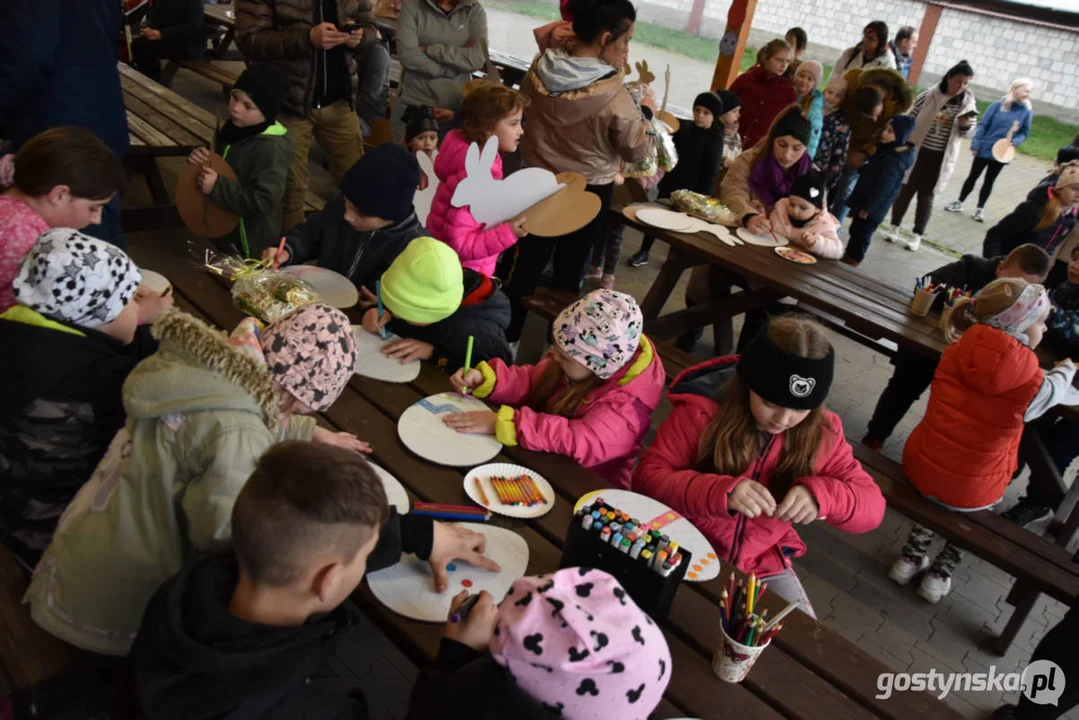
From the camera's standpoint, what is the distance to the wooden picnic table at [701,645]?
137 centimetres

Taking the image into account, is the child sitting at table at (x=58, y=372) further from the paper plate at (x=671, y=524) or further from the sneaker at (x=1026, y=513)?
the sneaker at (x=1026, y=513)

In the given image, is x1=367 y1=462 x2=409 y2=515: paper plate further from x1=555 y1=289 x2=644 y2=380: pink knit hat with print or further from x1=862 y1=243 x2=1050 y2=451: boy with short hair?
x1=862 y1=243 x2=1050 y2=451: boy with short hair

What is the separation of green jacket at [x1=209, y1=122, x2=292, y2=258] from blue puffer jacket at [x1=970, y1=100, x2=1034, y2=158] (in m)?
7.24

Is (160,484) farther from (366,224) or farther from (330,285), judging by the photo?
(366,224)

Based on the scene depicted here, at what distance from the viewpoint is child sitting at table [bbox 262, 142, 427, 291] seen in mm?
2629

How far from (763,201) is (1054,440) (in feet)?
6.63

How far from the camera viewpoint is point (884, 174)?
571 cm

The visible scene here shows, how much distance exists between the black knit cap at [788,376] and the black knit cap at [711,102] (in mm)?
3769

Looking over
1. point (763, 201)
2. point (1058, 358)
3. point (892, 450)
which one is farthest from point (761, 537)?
point (763, 201)

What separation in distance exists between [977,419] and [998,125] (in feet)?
20.9

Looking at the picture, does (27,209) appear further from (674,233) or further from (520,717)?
(674,233)

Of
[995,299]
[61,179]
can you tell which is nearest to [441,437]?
[61,179]

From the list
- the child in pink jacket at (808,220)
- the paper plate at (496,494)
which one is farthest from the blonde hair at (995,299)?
the paper plate at (496,494)

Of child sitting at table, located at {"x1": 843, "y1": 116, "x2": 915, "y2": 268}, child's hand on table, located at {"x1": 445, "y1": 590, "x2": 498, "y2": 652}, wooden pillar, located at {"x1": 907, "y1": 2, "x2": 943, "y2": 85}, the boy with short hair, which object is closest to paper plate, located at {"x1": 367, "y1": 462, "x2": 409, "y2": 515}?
child's hand on table, located at {"x1": 445, "y1": 590, "x2": 498, "y2": 652}
